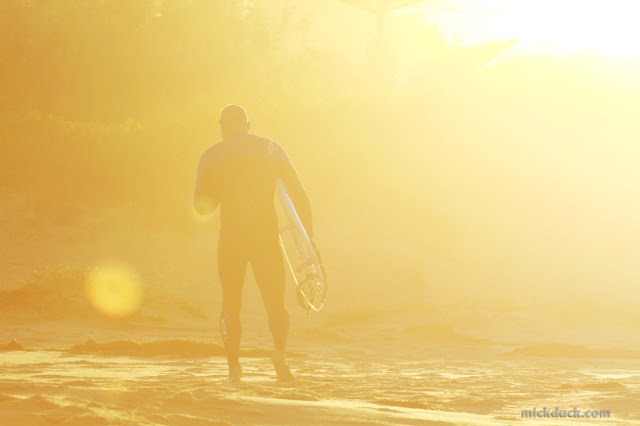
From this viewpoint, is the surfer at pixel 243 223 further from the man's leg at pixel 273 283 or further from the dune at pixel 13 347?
the dune at pixel 13 347

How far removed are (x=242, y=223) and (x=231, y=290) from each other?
434 mm

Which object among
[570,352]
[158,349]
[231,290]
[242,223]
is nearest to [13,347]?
[158,349]

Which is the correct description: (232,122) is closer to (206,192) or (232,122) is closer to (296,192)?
(206,192)

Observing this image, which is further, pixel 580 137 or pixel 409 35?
pixel 409 35

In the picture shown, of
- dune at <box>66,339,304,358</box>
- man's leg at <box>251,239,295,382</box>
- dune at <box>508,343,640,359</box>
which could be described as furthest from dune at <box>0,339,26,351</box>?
dune at <box>508,343,640,359</box>

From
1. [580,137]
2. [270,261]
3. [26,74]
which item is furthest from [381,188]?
[270,261]

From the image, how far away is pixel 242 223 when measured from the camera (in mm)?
Result: 5680

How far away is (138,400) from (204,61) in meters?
22.6

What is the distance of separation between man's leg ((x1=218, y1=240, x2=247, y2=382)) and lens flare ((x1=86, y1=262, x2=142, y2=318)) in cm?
640

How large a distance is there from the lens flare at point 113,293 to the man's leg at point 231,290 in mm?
6402

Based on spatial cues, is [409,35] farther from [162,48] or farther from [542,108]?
[162,48]

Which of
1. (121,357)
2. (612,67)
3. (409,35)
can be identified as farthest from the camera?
(409,35)

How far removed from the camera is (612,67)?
34.4m

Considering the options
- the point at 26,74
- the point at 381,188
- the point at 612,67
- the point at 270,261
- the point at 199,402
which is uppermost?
the point at 612,67
